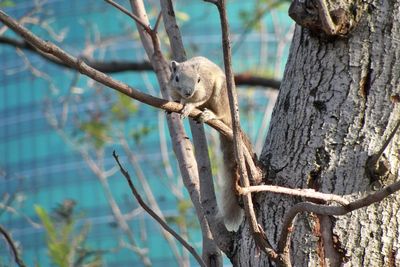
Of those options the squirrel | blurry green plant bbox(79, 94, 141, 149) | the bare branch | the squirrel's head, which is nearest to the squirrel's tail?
the squirrel

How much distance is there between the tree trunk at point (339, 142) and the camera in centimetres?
232

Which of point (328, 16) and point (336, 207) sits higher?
point (328, 16)

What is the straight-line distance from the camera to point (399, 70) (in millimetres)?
2412

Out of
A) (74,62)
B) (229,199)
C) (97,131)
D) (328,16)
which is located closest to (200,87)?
(229,199)

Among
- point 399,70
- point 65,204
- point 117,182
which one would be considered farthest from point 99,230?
point 399,70

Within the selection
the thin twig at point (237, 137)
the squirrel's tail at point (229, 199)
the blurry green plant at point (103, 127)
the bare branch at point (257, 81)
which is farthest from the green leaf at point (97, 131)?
the thin twig at point (237, 137)

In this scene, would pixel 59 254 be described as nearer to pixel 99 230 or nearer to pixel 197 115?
pixel 197 115

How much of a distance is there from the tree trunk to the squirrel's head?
1.64 meters

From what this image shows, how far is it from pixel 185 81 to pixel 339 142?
1882 mm

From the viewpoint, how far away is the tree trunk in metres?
2.32

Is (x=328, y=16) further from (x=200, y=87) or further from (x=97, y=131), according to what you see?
(x=97, y=131)

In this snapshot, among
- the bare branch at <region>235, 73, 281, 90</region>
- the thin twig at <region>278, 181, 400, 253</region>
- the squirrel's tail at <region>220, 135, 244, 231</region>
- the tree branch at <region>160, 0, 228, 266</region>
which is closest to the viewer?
the thin twig at <region>278, 181, 400, 253</region>

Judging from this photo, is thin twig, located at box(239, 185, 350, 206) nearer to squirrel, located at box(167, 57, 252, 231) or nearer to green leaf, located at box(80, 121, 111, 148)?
squirrel, located at box(167, 57, 252, 231)

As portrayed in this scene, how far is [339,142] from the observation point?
2393 millimetres
